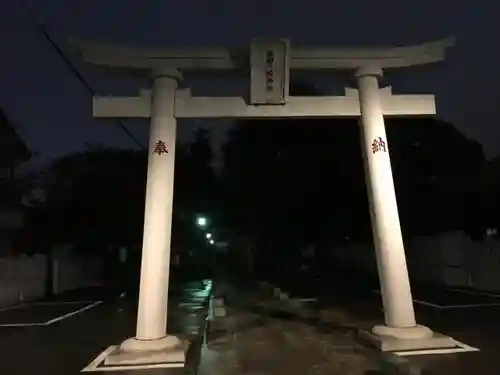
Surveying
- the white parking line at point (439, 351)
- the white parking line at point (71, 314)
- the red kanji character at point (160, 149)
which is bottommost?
the white parking line at point (439, 351)

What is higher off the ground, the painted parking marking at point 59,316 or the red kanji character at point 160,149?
the red kanji character at point 160,149

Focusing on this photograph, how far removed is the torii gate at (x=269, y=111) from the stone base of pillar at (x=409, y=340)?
0.02 metres

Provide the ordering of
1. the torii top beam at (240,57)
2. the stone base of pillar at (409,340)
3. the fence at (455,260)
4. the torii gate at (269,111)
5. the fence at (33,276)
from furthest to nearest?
1. the fence at (455,260)
2. the fence at (33,276)
3. the torii top beam at (240,57)
4. the torii gate at (269,111)
5. the stone base of pillar at (409,340)

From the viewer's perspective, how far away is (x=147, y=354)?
351 inches

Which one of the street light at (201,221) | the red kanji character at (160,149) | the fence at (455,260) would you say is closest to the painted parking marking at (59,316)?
the red kanji character at (160,149)

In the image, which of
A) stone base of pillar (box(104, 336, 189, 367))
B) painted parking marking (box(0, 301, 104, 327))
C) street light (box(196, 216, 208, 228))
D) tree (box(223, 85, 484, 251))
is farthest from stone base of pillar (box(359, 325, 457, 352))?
street light (box(196, 216, 208, 228))

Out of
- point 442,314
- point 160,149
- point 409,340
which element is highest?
point 160,149

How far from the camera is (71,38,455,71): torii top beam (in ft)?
32.5

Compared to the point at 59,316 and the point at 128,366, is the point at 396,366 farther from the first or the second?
the point at 59,316

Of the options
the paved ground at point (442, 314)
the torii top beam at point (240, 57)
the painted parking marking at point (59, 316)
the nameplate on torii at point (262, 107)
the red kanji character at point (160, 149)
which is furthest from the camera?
the painted parking marking at point (59, 316)

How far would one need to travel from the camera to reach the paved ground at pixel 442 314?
8.32 metres

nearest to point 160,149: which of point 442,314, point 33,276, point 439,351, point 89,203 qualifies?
point 439,351

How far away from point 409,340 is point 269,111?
4685 mm

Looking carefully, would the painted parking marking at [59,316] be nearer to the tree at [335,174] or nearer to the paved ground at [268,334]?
the paved ground at [268,334]
